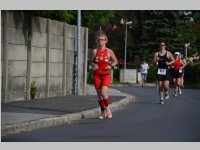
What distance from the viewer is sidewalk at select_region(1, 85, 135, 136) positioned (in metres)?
11.4

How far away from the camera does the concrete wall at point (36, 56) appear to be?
55.0 ft

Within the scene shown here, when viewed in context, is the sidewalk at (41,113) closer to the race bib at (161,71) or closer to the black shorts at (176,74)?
the race bib at (161,71)

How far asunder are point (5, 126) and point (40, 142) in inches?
49.7

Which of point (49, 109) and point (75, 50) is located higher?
point (75, 50)

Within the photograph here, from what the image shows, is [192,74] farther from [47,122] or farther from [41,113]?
[47,122]

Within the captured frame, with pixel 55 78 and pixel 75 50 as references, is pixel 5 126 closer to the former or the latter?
pixel 55 78

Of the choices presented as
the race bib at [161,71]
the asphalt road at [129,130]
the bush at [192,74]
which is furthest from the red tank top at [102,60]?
the bush at [192,74]

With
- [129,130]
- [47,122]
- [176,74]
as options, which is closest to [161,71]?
[176,74]

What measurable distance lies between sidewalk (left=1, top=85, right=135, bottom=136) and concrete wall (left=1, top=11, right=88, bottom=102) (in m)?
0.66

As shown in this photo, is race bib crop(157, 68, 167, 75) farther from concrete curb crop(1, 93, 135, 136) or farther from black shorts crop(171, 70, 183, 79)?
black shorts crop(171, 70, 183, 79)

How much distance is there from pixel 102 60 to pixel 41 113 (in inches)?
67.8

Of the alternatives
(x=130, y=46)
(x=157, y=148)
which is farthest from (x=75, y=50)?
(x=130, y=46)

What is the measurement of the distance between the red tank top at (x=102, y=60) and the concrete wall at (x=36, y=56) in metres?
3.66

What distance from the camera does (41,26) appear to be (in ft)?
61.9
